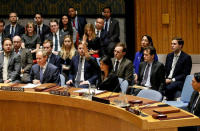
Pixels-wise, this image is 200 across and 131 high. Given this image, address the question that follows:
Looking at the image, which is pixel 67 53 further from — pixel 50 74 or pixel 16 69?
Result: pixel 50 74

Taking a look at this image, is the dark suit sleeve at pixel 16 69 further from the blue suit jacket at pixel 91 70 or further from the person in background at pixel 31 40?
the person in background at pixel 31 40

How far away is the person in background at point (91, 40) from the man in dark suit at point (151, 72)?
4.40 feet

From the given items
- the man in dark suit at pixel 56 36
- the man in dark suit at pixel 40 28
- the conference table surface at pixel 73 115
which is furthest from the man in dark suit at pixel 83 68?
the man in dark suit at pixel 40 28

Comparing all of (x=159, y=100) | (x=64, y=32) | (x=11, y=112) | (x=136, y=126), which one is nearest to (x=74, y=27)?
(x=64, y=32)

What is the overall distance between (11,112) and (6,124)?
0.53 ft

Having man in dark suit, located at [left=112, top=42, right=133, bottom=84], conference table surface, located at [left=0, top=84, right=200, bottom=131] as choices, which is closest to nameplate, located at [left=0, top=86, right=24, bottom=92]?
conference table surface, located at [left=0, top=84, right=200, bottom=131]

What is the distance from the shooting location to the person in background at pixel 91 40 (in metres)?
7.35

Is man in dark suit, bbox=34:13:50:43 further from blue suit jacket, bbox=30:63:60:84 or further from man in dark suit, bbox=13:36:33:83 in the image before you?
blue suit jacket, bbox=30:63:60:84

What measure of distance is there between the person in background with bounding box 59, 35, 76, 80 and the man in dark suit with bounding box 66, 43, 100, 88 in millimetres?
555

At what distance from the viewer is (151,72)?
240 inches

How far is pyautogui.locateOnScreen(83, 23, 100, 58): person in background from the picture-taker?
7.35 metres

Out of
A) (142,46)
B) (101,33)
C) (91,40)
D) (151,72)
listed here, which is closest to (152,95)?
(151,72)

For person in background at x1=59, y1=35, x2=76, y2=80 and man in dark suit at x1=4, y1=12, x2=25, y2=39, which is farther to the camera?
man in dark suit at x1=4, y1=12, x2=25, y2=39

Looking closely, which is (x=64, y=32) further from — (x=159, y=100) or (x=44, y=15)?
(x=159, y=100)
